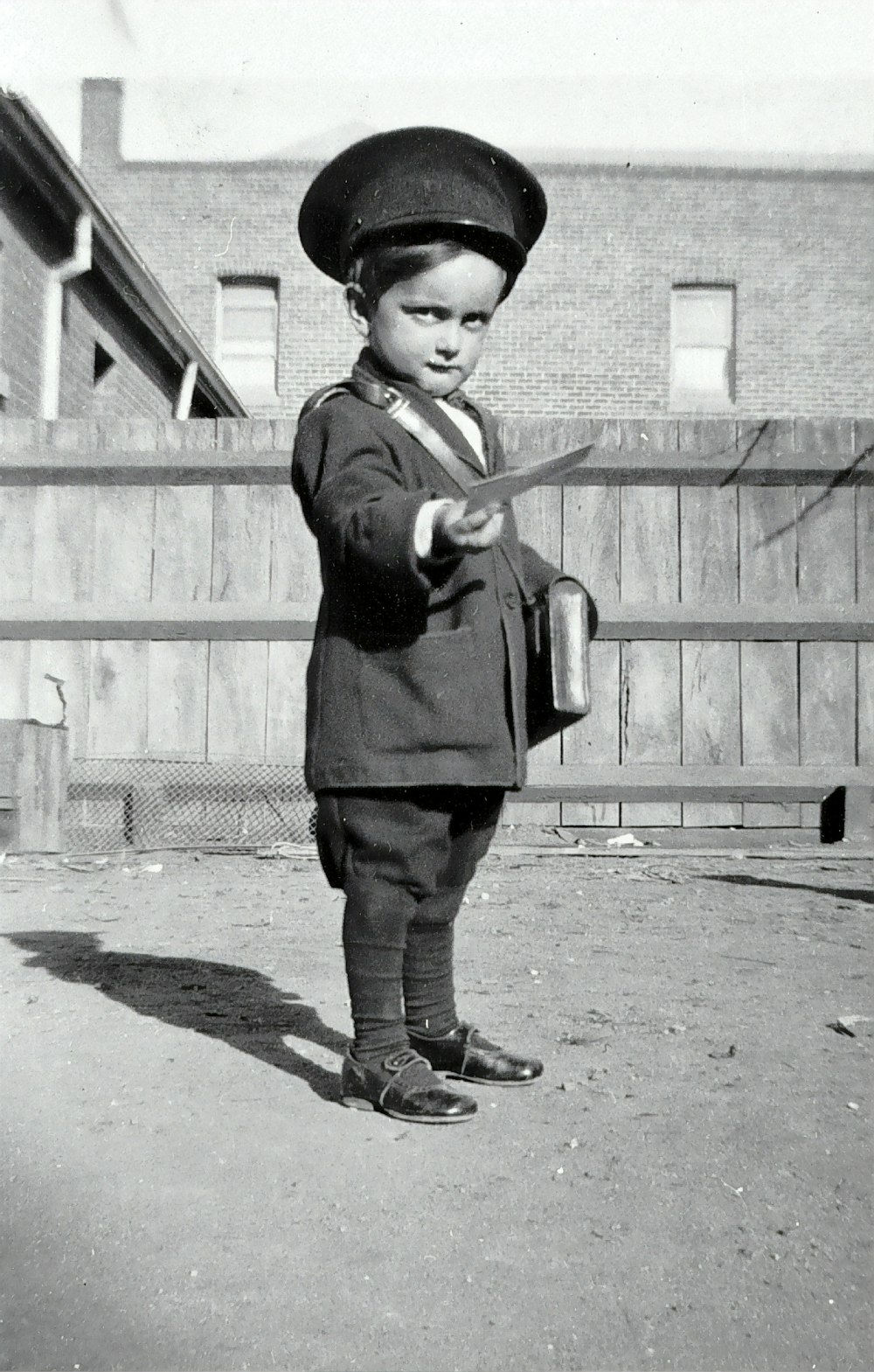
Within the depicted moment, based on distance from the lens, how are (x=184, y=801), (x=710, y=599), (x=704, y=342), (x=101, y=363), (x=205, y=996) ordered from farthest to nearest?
(x=704, y=342), (x=101, y=363), (x=710, y=599), (x=184, y=801), (x=205, y=996)

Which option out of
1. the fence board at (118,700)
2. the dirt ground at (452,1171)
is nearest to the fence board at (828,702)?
the dirt ground at (452,1171)

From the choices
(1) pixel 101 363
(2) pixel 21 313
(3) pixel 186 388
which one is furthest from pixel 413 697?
(3) pixel 186 388

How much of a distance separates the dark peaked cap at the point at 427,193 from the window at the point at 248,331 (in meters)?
13.1

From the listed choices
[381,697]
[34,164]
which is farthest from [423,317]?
[34,164]

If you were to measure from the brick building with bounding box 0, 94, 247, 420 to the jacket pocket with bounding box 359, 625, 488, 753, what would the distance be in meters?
5.50

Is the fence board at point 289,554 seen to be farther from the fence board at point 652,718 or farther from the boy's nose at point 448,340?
the boy's nose at point 448,340

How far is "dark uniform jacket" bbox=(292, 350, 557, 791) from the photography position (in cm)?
196

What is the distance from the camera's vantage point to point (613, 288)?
14961 millimetres

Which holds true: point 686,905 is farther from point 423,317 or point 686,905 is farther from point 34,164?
point 34,164

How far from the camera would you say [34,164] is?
23.1 ft

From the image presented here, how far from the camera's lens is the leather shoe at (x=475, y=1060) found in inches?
84.2

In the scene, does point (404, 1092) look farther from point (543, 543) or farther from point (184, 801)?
point (543, 543)

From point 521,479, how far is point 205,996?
1.60 metres

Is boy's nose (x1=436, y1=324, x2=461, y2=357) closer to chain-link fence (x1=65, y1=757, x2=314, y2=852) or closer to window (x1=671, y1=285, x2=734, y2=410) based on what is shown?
chain-link fence (x1=65, y1=757, x2=314, y2=852)
